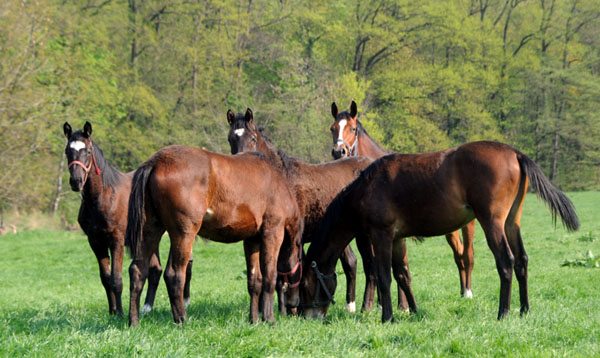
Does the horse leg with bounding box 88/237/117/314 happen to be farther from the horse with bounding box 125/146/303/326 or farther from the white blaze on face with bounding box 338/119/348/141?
the white blaze on face with bounding box 338/119/348/141

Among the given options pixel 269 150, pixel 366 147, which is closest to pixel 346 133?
pixel 366 147

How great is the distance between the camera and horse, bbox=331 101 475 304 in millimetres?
8773

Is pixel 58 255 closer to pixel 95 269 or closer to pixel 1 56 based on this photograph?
pixel 95 269

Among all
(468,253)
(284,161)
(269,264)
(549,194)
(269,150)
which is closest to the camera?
(549,194)

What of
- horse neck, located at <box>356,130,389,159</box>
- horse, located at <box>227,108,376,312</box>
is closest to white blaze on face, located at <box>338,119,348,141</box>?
horse neck, located at <box>356,130,389,159</box>

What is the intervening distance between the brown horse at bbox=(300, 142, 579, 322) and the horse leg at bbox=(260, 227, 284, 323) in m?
0.69

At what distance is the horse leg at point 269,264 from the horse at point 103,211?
1979 mm

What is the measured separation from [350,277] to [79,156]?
12.7 ft

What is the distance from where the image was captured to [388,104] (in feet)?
152

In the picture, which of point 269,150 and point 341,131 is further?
point 341,131

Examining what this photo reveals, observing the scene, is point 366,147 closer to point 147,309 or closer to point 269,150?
point 269,150

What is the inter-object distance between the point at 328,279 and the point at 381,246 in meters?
0.94

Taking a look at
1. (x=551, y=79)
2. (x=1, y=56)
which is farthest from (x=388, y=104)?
(x=1, y=56)

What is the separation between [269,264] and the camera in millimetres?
6590
